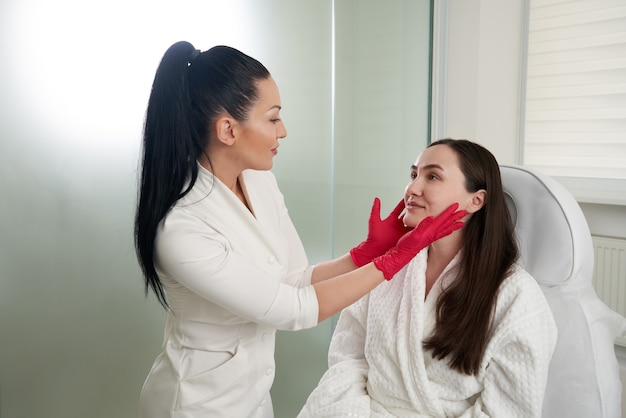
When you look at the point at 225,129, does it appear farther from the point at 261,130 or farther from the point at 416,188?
the point at 416,188

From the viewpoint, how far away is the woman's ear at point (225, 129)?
1155 mm

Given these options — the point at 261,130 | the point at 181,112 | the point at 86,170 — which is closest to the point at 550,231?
the point at 261,130

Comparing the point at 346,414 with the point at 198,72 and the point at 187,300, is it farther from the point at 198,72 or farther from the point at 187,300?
the point at 198,72

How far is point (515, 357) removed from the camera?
1200mm

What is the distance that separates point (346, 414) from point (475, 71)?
1950mm

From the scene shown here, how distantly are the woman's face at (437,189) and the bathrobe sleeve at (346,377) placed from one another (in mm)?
282

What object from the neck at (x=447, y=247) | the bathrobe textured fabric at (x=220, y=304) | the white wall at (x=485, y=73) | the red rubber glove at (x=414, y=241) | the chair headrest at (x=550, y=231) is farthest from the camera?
the white wall at (x=485, y=73)

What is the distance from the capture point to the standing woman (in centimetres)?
112

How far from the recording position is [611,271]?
2.47 metres

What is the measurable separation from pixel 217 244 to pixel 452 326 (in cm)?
55

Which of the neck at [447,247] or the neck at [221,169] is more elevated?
the neck at [221,169]

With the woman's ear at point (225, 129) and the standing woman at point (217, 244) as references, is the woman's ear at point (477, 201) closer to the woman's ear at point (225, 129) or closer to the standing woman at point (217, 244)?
the standing woman at point (217, 244)

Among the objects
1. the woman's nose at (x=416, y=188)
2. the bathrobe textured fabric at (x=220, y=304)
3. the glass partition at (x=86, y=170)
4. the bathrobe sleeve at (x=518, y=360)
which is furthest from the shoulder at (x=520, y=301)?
the glass partition at (x=86, y=170)

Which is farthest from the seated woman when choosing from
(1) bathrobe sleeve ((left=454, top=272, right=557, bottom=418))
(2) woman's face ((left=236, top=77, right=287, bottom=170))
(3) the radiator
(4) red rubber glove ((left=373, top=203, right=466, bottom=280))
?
(3) the radiator
